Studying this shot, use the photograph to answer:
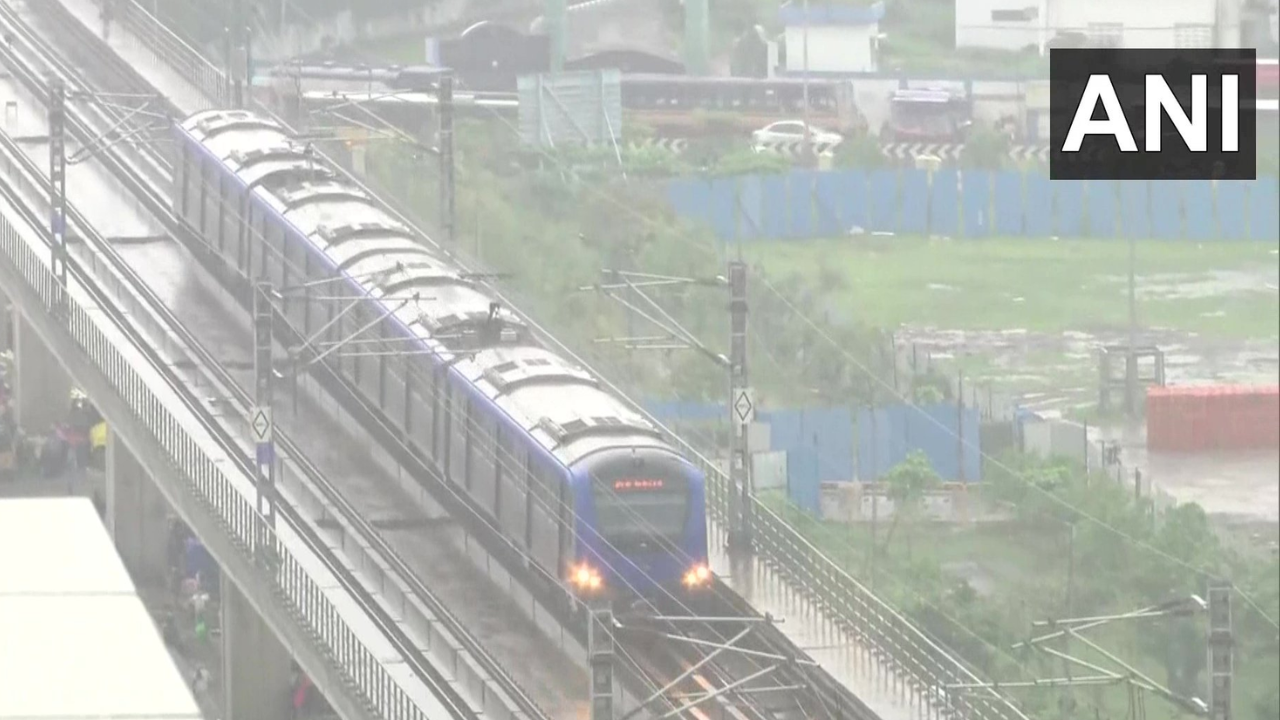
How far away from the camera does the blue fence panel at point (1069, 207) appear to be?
44.4ft

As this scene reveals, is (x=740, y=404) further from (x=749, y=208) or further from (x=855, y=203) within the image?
(x=749, y=208)

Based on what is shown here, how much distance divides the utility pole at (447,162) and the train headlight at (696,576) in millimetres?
5934

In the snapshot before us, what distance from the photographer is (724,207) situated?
18.6 meters

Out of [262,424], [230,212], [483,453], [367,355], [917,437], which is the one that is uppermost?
[230,212]

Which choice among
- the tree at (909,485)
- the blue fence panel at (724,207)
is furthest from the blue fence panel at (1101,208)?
the blue fence panel at (724,207)

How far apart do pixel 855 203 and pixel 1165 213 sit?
16.1 ft

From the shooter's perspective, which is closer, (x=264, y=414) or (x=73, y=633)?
(x=73, y=633)

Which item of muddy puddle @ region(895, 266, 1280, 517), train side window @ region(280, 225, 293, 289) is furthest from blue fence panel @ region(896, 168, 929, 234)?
train side window @ region(280, 225, 293, 289)

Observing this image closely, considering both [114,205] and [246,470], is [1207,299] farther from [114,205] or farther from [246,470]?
[114,205]

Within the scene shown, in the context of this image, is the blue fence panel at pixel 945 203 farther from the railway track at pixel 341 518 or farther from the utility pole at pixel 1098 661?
the railway track at pixel 341 518

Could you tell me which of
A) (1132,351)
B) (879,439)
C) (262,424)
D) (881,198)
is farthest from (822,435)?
(1132,351)

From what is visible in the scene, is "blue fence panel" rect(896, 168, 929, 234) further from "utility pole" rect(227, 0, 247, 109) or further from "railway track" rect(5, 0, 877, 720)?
"utility pole" rect(227, 0, 247, 109)

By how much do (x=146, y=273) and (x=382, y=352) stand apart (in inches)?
194

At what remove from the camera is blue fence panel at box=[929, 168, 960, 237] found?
14828 mm
